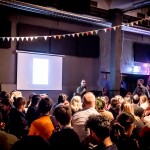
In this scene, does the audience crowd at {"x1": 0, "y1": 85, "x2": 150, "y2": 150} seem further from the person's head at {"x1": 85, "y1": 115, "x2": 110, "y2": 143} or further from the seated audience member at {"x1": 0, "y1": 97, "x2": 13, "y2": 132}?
the seated audience member at {"x1": 0, "y1": 97, "x2": 13, "y2": 132}

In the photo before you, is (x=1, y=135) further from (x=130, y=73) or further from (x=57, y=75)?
(x=130, y=73)

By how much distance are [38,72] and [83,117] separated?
19.9ft

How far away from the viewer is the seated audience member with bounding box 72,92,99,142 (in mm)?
3285

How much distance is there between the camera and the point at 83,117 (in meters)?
3.35

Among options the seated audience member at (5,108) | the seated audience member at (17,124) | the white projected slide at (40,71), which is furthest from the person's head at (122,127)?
the white projected slide at (40,71)

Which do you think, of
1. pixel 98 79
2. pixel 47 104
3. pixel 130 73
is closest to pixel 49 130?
pixel 47 104

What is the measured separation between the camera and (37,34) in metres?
9.28

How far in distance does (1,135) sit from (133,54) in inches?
409

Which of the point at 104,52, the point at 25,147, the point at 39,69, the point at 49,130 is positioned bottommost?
the point at 49,130

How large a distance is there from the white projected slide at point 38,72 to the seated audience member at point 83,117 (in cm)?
565

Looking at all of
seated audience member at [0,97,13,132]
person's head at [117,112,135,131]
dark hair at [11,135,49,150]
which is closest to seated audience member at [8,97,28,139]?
seated audience member at [0,97,13,132]

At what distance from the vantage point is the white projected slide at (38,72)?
895 cm

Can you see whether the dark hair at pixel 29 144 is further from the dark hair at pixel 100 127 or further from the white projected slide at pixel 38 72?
the white projected slide at pixel 38 72

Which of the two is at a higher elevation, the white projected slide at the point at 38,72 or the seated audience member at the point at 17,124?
the white projected slide at the point at 38,72
